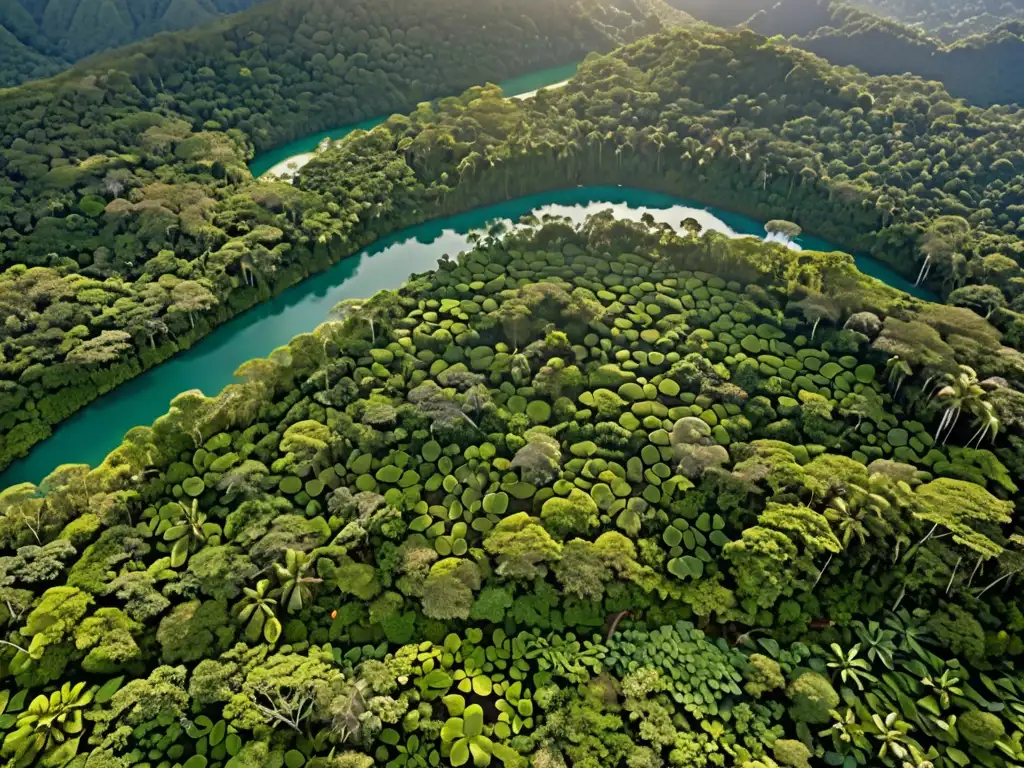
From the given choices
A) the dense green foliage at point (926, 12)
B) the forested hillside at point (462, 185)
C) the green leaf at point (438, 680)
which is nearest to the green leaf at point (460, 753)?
the green leaf at point (438, 680)

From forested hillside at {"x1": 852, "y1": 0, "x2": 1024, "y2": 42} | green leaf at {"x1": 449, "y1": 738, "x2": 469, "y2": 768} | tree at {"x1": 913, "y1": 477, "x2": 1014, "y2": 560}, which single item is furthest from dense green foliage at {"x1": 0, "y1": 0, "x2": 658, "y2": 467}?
forested hillside at {"x1": 852, "y1": 0, "x2": 1024, "y2": 42}

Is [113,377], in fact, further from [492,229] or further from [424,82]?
[424,82]

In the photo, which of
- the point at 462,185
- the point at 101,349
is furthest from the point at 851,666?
the point at 462,185

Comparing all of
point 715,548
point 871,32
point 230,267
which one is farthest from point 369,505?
point 871,32

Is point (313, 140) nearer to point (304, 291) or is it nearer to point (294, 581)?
point (304, 291)

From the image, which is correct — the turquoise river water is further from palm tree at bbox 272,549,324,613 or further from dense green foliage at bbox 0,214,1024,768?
palm tree at bbox 272,549,324,613

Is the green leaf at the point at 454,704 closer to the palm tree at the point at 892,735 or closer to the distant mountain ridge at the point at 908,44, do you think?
the palm tree at the point at 892,735

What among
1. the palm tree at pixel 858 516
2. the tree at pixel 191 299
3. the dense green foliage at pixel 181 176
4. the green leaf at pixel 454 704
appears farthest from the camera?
Result: the tree at pixel 191 299

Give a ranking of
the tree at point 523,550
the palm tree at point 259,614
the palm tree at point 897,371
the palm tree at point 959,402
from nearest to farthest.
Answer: the palm tree at point 259,614 → the tree at point 523,550 → the palm tree at point 959,402 → the palm tree at point 897,371
